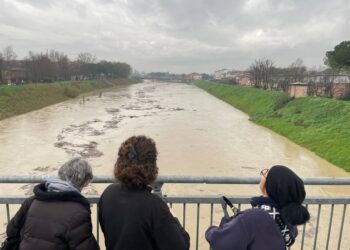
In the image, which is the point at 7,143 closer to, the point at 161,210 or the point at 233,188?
the point at 233,188

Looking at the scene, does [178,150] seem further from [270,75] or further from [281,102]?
[270,75]

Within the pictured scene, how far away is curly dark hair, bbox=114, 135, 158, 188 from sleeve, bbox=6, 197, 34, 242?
626 millimetres

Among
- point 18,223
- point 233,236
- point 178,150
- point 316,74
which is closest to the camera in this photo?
point 233,236

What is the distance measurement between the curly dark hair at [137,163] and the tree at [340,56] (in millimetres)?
33495

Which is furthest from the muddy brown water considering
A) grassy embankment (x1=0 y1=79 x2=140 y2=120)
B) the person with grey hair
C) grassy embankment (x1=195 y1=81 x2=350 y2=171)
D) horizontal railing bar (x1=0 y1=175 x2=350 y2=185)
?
the person with grey hair

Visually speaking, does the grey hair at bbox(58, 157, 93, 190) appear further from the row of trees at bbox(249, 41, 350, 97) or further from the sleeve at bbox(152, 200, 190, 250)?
the row of trees at bbox(249, 41, 350, 97)

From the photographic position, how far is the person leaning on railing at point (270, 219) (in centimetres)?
194

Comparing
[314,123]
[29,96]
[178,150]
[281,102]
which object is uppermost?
[281,102]

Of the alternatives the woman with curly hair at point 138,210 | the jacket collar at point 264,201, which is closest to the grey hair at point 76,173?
the woman with curly hair at point 138,210

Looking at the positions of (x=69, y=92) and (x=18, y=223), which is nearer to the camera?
(x=18, y=223)

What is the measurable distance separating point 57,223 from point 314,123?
23.3 metres

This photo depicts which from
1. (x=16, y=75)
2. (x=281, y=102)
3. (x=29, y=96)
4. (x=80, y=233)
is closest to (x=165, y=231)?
(x=80, y=233)

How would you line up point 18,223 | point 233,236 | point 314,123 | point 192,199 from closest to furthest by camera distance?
point 233,236 → point 18,223 → point 192,199 → point 314,123

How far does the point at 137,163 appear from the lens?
213cm
